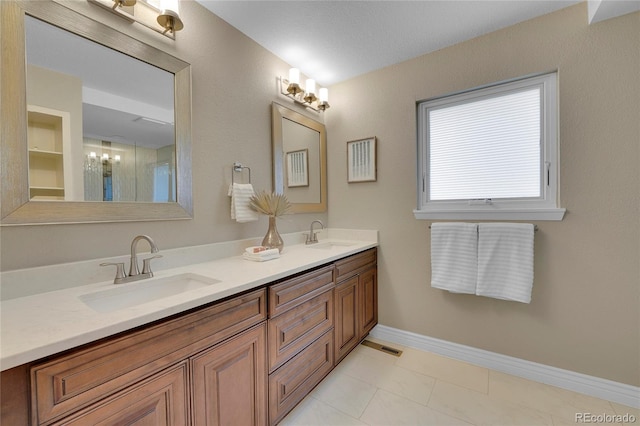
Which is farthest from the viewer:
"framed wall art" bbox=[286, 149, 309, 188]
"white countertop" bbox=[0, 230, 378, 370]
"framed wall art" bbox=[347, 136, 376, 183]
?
"framed wall art" bbox=[347, 136, 376, 183]

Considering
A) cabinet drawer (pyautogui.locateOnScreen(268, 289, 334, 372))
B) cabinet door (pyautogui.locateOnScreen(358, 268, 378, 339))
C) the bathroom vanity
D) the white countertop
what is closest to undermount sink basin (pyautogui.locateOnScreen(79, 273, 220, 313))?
the white countertop

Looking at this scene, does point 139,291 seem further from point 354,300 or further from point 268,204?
point 354,300

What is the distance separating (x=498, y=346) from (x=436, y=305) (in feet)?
1.51

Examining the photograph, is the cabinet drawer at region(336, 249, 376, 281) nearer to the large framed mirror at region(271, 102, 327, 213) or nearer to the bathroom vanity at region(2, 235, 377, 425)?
the bathroom vanity at region(2, 235, 377, 425)

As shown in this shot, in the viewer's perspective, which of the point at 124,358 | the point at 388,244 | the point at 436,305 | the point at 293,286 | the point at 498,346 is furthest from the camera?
the point at 388,244

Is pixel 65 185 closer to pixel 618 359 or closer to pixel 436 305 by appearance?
pixel 436 305

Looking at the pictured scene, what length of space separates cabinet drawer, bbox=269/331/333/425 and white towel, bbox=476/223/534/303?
1.14 m

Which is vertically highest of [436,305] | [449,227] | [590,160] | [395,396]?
[590,160]

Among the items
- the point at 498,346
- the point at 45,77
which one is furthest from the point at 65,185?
the point at 498,346

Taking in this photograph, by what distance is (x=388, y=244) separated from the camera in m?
2.26

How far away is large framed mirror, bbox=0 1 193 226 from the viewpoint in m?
0.97

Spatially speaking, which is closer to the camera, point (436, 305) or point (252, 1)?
point (252, 1)

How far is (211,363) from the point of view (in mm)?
1000

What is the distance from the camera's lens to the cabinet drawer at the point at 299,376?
1277mm
